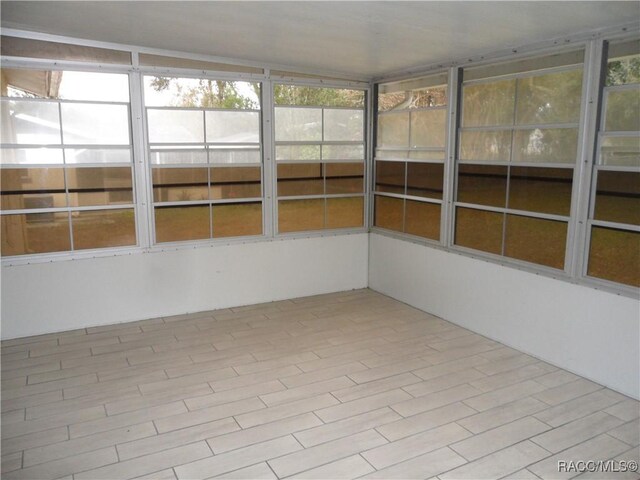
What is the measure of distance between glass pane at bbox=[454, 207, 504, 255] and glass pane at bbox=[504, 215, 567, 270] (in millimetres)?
114

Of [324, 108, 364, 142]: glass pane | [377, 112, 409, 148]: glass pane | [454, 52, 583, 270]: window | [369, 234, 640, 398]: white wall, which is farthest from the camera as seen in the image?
[324, 108, 364, 142]: glass pane

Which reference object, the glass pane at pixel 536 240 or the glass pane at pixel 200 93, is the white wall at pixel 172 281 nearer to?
the glass pane at pixel 200 93

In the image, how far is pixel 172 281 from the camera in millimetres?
5090

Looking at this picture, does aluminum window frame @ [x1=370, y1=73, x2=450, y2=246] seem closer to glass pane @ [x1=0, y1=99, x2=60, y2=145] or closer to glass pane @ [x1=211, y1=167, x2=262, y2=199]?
glass pane @ [x1=211, y1=167, x2=262, y2=199]

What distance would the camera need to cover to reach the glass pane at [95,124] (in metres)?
4.46

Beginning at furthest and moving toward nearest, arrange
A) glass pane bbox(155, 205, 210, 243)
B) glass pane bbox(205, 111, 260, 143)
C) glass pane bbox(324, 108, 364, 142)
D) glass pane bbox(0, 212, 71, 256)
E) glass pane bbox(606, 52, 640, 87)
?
glass pane bbox(324, 108, 364, 142) < glass pane bbox(205, 111, 260, 143) < glass pane bbox(155, 205, 210, 243) < glass pane bbox(0, 212, 71, 256) < glass pane bbox(606, 52, 640, 87)

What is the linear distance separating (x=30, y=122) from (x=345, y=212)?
338cm

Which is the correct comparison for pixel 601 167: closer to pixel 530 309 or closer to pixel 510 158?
pixel 510 158

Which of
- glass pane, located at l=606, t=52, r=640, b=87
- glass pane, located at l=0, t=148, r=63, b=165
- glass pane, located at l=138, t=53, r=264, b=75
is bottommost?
glass pane, located at l=0, t=148, r=63, b=165

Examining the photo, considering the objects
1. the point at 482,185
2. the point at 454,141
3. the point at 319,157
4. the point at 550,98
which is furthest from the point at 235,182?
the point at 550,98

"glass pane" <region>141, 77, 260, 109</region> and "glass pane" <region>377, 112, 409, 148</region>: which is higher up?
"glass pane" <region>141, 77, 260, 109</region>

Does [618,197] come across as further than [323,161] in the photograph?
No

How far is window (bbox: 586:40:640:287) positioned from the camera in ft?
11.1

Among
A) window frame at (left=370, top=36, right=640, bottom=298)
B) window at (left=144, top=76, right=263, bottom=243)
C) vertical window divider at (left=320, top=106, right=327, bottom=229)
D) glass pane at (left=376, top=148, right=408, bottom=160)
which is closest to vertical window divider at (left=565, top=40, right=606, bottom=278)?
window frame at (left=370, top=36, right=640, bottom=298)
